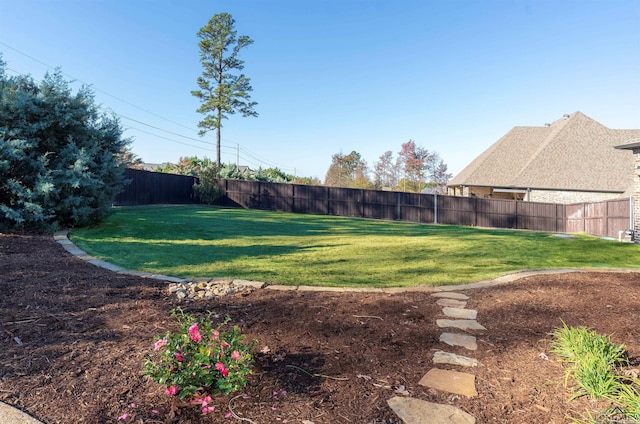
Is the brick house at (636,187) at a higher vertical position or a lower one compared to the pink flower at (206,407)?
higher

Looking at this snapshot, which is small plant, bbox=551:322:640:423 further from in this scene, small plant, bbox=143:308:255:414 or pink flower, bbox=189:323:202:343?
pink flower, bbox=189:323:202:343

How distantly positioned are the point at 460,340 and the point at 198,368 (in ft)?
5.36

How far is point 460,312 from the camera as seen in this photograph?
2771 millimetres

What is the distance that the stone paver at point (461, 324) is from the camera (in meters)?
2.44

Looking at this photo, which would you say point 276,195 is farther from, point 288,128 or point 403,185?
point 403,185

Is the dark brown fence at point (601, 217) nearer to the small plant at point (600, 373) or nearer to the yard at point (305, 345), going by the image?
the yard at point (305, 345)

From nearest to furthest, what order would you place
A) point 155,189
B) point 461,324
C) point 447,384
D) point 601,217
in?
point 447,384 < point 461,324 < point 601,217 < point 155,189

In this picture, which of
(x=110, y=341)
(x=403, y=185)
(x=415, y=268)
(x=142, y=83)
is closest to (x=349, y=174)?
(x=403, y=185)

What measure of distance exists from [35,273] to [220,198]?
611 inches

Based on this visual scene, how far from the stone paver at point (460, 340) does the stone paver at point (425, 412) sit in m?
0.72

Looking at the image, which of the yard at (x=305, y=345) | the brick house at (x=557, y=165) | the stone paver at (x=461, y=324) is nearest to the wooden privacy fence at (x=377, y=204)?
the brick house at (x=557, y=165)

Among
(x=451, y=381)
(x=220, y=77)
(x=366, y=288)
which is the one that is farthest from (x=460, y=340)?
(x=220, y=77)

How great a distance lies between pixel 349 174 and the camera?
3919 centimetres

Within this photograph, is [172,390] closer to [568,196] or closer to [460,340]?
[460,340]
